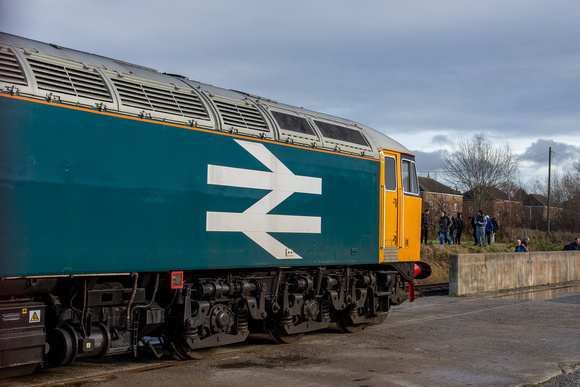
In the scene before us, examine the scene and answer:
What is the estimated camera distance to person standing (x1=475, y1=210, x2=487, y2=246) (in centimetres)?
2695

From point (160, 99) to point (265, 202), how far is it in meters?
2.37

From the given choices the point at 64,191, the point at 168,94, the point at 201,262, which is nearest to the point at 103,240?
the point at 64,191

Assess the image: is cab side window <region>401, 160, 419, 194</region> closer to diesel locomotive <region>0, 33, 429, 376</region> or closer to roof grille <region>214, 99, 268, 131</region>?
diesel locomotive <region>0, 33, 429, 376</region>

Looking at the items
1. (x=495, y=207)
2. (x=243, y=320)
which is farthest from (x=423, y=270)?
(x=495, y=207)

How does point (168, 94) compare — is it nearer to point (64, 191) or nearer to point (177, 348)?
point (64, 191)

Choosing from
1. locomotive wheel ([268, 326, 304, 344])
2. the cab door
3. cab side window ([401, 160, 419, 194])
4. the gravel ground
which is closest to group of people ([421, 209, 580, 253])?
cab side window ([401, 160, 419, 194])

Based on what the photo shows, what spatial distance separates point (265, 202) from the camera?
9414mm

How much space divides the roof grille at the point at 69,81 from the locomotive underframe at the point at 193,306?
2242 millimetres

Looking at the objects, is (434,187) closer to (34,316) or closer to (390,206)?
(390,206)

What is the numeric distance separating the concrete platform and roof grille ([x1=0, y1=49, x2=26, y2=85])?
3589mm

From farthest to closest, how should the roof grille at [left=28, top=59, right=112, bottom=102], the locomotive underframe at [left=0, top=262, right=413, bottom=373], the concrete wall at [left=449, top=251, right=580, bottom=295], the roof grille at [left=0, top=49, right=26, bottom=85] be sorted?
the concrete wall at [left=449, top=251, right=580, bottom=295]
the locomotive underframe at [left=0, top=262, right=413, bottom=373]
the roof grille at [left=28, top=59, right=112, bottom=102]
the roof grille at [left=0, top=49, right=26, bottom=85]

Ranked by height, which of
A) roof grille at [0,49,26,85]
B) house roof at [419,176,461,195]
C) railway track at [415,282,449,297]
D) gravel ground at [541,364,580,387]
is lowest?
railway track at [415,282,449,297]

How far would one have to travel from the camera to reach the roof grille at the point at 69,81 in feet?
22.5

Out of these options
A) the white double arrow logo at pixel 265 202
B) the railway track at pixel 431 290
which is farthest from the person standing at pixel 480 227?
the white double arrow logo at pixel 265 202
